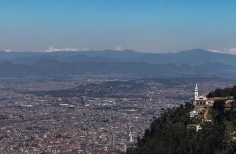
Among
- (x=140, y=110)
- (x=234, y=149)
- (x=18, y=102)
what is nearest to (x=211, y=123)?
(x=234, y=149)

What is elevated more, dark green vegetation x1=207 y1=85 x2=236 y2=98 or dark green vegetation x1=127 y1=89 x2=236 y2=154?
dark green vegetation x1=207 y1=85 x2=236 y2=98

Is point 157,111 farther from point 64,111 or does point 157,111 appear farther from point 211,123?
point 211,123

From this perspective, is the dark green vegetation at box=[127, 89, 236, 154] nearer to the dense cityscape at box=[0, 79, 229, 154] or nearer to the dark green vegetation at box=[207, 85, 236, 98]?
the dark green vegetation at box=[207, 85, 236, 98]

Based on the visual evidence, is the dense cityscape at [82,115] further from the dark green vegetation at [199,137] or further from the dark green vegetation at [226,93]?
the dark green vegetation at [199,137]

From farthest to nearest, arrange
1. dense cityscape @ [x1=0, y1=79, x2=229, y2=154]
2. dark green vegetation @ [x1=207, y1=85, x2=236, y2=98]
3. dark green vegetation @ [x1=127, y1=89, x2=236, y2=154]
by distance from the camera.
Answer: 1. dense cityscape @ [x1=0, y1=79, x2=229, y2=154]
2. dark green vegetation @ [x1=207, y1=85, x2=236, y2=98]
3. dark green vegetation @ [x1=127, y1=89, x2=236, y2=154]

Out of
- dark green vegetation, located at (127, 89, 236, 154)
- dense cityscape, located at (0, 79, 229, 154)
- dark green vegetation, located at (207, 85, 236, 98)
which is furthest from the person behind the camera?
dense cityscape, located at (0, 79, 229, 154)

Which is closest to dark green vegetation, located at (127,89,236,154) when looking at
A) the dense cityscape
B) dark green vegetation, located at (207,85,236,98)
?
dark green vegetation, located at (207,85,236,98)

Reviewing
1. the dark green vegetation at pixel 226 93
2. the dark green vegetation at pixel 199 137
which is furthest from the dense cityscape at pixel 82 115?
the dark green vegetation at pixel 199 137
